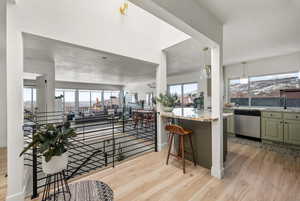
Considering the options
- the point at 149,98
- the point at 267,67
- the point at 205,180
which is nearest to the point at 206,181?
the point at 205,180

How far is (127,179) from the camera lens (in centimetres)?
219

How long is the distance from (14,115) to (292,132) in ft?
18.1

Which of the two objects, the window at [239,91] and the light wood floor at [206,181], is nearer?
the light wood floor at [206,181]

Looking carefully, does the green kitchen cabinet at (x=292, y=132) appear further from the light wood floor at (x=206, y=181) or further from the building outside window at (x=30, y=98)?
the building outside window at (x=30, y=98)

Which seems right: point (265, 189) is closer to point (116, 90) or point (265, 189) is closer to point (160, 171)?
point (160, 171)

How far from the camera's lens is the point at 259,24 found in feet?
7.79

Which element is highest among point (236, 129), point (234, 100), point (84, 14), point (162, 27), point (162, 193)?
point (162, 27)

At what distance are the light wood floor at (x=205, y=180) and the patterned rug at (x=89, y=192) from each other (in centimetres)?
21

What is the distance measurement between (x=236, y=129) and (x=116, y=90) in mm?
8842

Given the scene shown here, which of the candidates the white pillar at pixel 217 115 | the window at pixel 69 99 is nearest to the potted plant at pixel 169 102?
→ the white pillar at pixel 217 115

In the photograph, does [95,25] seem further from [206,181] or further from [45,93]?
[206,181]

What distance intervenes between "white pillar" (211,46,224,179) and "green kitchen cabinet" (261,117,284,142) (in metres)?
2.52

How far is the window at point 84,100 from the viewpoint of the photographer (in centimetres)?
992

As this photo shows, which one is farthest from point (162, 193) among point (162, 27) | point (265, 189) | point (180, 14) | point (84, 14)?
point (162, 27)
